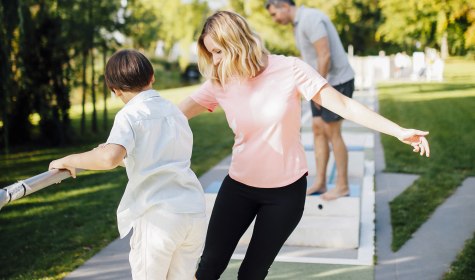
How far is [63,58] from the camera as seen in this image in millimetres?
11555

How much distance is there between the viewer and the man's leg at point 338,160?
220 inches

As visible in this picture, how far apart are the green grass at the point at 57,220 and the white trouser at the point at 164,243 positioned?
229cm

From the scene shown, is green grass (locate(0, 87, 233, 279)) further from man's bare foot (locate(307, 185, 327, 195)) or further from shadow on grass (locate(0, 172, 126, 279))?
man's bare foot (locate(307, 185, 327, 195))

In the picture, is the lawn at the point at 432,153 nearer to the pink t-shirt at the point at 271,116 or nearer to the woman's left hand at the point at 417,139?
the woman's left hand at the point at 417,139

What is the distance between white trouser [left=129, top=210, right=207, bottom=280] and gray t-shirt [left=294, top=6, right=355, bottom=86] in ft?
10.0

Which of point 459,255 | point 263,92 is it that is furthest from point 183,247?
point 459,255

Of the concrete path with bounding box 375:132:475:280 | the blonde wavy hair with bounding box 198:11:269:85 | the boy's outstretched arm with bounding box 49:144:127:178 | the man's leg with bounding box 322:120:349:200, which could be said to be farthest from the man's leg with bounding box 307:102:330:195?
the boy's outstretched arm with bounding box 49:144:127:178

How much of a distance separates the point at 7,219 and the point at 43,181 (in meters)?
4.80

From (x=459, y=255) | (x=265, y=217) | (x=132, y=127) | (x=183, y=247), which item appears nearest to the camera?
(x=132, y=127)

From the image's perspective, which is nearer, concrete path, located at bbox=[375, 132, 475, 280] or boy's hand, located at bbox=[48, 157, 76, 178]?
boy's hand, located at bbox=[48, 157, 76, 178]

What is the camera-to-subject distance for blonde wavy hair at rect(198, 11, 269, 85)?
295 cm

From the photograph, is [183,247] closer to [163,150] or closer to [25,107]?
[163,150]

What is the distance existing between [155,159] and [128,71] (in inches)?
15.8

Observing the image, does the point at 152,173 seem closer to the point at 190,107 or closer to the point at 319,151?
the point at 190,107
